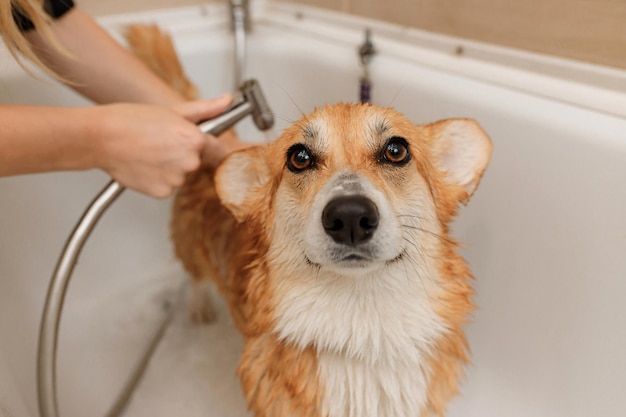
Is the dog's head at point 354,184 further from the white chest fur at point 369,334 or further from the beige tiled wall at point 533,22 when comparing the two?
the beige tiled wall at point 533,22

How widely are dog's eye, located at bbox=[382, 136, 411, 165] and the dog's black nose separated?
174 mm

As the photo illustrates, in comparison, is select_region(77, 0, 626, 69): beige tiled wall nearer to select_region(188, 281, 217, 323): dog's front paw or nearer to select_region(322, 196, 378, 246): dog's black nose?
select_region(322, 196, 378, 246): dog's black nose

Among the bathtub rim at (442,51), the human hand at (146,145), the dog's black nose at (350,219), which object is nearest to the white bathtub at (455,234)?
the bathtub rim at (442,51)

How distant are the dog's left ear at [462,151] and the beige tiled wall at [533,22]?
1.06ft

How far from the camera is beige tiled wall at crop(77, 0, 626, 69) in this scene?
3.27ft

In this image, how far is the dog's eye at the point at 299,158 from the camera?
2.97ft

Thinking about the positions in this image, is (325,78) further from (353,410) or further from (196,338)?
(353,410)

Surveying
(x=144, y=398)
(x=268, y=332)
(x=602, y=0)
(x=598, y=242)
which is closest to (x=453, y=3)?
(x=602, y=0)

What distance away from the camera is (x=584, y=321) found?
1011 millimetres

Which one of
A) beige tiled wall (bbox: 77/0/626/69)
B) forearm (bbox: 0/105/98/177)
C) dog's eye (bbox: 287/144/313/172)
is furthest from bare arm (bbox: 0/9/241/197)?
beige tiled wall (bbox: 77/0/626/69)

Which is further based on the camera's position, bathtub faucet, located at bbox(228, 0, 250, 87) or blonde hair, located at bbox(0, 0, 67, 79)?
bathtub faucet, located at bbox(228, 0, 250, 87)

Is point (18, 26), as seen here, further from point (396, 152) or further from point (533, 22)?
point (533, 22)

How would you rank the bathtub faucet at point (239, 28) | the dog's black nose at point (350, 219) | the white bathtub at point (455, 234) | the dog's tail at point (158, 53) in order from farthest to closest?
the bathtub faucet at point (239, 28)
the dog's tail at point (158, 53)
the white bathtub at point (455, 234)
the dog's black nose at point (350, 219)

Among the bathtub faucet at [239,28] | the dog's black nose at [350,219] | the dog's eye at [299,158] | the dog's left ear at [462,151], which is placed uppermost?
the bathtub faucet at [239,28]
